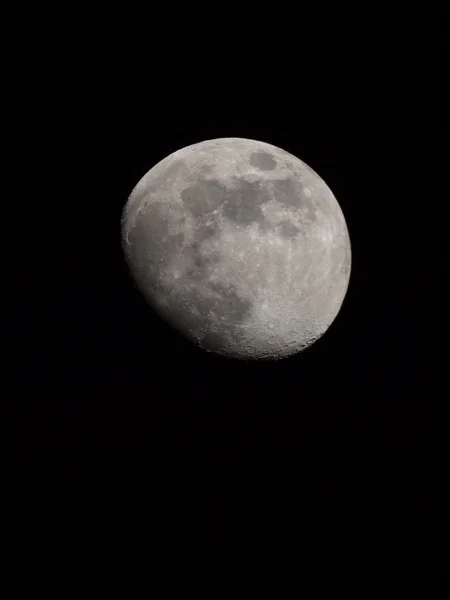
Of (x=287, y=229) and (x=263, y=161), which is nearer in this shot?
(x=287, y=229)

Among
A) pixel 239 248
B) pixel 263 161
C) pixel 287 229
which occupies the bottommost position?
pixel 239 248

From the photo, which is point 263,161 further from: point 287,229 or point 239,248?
point 239,248

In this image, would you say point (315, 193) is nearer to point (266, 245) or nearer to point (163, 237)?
point (266, 245)

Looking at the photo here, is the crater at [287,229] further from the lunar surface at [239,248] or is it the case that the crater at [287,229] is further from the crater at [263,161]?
the crater at [263,161]

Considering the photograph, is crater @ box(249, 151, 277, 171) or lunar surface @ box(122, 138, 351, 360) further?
crater @ box(249, 151, 277, 171)

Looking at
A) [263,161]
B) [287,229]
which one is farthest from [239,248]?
[263,161]

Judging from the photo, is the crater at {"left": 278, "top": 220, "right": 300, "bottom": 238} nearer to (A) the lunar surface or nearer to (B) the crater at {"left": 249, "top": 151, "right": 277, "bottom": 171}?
(A) the lunar surface

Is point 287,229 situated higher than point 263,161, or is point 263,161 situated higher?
point 263,161

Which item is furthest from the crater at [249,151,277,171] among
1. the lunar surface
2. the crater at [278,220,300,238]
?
the crater at [278,220,300,238]

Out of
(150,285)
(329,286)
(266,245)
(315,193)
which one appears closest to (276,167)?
(315,193)
